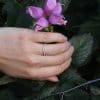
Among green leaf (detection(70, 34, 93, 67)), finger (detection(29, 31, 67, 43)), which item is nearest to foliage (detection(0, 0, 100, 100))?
green leaf (detection(70, 34, 93, 67))

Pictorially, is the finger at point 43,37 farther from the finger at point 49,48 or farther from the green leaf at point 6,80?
the green leaf at point 6,80

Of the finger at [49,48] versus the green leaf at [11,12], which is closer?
the finger at [49,48]

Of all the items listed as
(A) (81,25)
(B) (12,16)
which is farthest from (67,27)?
(B) (12,16)

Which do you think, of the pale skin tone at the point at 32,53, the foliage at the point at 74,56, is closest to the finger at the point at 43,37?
the pale skin tone at the point at 32,53

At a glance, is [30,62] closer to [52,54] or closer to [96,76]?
[52,54]

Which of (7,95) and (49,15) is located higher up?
(49,15)

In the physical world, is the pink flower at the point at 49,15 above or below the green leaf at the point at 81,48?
above

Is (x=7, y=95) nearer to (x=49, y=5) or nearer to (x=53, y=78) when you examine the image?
(x=53, y=78)

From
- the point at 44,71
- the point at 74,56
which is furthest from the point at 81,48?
the point at 44,71
